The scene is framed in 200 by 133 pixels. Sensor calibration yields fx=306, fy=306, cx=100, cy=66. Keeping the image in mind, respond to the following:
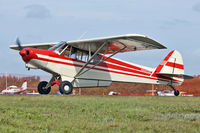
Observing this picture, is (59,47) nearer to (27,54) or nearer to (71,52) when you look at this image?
(71,52)

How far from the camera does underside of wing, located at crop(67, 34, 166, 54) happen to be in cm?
1801

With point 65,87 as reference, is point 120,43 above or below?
above

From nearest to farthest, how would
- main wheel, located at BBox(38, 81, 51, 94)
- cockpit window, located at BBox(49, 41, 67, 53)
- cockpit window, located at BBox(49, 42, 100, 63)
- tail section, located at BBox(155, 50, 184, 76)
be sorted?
cockpit window, located at BBox(49, 41, 67, 53) < cockpit window, located at BBox(49, 42, 100, 63) < main wheel, located at BBox(38, 81, 51, 94) < tail section, located at BBox(155, 50, 184, 76)

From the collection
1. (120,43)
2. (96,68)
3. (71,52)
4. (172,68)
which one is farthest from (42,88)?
(172,68)

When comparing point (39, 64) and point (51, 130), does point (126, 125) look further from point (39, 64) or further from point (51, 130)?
point (39, 64)

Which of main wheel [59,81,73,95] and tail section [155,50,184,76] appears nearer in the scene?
main wheel [59,81,73,95]

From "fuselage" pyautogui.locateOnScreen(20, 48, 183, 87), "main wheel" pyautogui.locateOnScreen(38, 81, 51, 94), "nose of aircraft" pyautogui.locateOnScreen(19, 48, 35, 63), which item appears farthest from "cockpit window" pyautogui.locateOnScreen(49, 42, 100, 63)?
"main wheel" pyautogui.locateOnScreen(38, 81, 51, 94)

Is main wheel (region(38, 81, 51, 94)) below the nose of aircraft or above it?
below

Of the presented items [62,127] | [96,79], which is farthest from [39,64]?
[62,127]

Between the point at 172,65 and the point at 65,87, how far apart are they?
10756 millimetres

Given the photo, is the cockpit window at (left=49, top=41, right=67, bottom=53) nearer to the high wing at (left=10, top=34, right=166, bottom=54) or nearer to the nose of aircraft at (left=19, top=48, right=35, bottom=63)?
the high wing at (left=10, top=34, right=166, bottom=54)

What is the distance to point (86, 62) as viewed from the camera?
19672 mm

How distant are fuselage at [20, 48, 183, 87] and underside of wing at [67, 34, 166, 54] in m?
0.88

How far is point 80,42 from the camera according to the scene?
1898 cm
